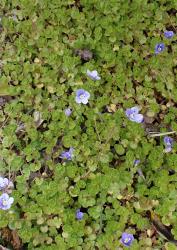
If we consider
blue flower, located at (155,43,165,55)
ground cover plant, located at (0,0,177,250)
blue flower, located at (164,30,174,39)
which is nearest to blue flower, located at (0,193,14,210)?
ground cover plant, located at (0,0,177,250)

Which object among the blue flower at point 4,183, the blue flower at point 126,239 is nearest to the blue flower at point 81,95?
the blue flower at point 4,183

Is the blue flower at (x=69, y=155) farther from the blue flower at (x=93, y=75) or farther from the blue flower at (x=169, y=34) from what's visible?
the blue flower at (x=169, y=34)

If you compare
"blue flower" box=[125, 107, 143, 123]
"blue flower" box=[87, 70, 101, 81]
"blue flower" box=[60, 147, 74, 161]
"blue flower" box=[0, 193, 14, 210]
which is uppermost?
"blue flower" box=[87, 70, 101, 81]

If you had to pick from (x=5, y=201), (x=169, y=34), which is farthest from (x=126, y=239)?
(x=169, y=34)

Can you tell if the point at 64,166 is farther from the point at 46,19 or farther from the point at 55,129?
the point at 46,19

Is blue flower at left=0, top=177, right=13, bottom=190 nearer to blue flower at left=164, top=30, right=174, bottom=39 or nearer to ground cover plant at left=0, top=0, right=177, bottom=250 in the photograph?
ground cover plant at left=0, top=0, right=177, bottom=250

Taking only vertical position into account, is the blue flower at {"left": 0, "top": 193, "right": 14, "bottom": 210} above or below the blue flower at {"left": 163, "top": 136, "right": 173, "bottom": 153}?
below

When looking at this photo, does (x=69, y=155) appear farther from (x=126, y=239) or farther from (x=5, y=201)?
(x=126, y=239)

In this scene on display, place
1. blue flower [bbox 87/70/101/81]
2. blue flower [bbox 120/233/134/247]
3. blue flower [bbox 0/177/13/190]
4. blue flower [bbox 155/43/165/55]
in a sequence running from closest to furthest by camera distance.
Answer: blue flower [bbox 120/233/134/247], blue flower [bbox 0/177/13/190], blue flower [bbox 87/70/101/81], blue flower [bbox 155/43/165/55]
